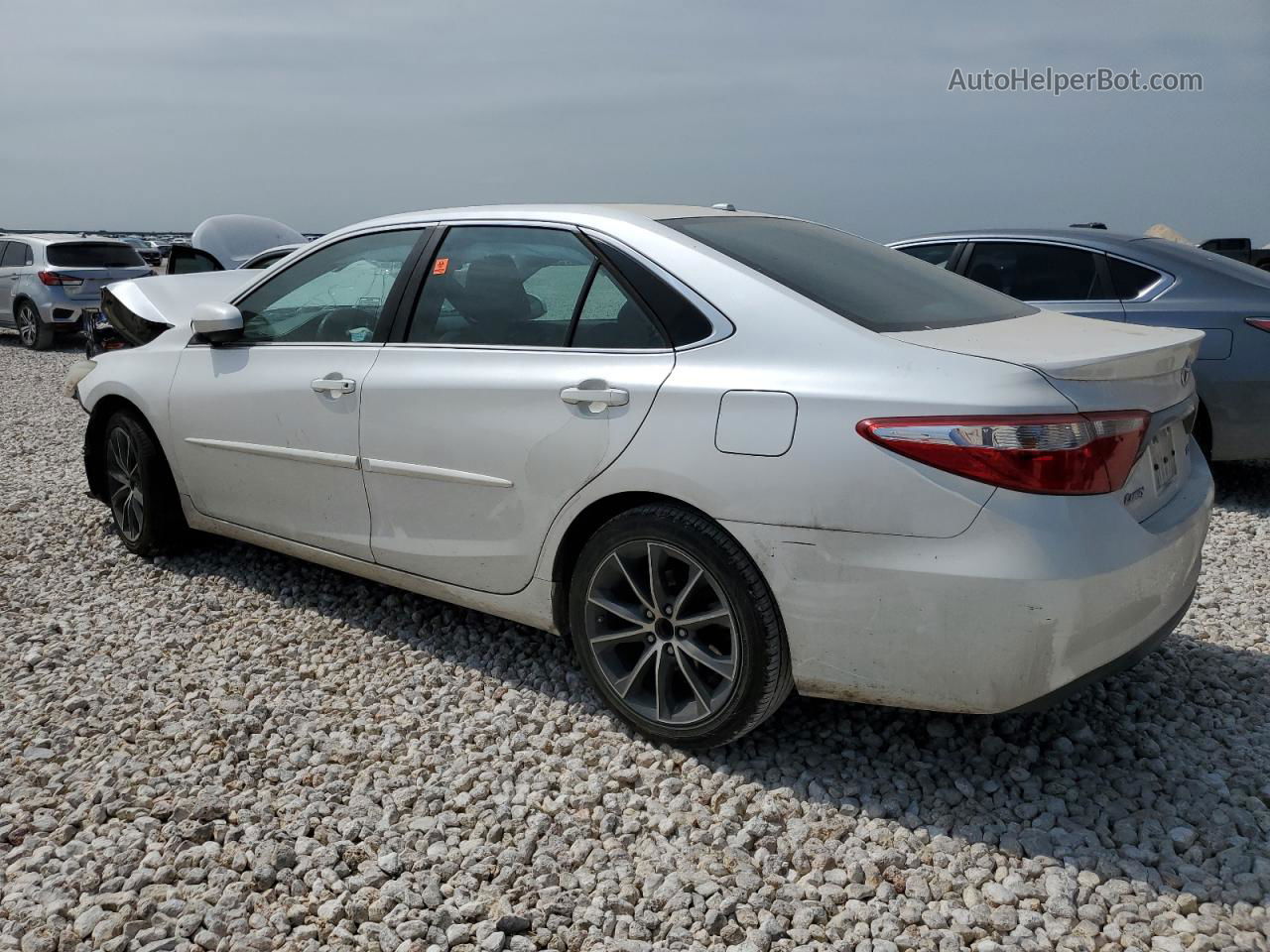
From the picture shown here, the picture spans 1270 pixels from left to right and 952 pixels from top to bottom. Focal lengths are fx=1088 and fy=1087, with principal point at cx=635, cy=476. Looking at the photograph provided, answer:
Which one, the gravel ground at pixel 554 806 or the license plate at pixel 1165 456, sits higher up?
the license plate at pixel 1165 456

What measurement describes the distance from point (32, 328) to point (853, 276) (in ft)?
53.7

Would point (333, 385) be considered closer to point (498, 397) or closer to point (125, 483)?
point (498, 397)

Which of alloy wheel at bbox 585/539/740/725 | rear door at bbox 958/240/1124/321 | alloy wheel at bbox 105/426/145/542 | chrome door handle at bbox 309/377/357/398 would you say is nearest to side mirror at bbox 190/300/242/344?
chrome door handle at bbox 309/377/357/398

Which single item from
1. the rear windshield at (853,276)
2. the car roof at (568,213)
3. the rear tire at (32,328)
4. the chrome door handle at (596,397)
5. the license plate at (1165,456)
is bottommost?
the rear tire at (32,328)

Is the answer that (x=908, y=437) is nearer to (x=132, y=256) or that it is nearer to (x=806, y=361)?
(x=806, y=361)

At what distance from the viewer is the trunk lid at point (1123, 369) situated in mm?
2629

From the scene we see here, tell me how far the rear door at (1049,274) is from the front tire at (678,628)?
3.95 metres

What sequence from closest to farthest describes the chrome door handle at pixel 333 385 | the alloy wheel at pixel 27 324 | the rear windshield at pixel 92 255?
the chrome door handle at pixel 333 385
the rear windshield at pixel 92 255
the alloy wheel at pixel 27 324

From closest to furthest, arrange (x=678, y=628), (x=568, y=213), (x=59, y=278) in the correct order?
1. (x=678, y=628)
2. (x=568, y=213)
3. (x=59, y=278)

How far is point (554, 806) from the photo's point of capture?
2998 millimetres

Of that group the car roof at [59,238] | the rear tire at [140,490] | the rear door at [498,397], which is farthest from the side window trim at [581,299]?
the car roof at [59,238]

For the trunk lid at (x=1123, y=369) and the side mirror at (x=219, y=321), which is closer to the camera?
the trunk lid at (x=1123, y=369)

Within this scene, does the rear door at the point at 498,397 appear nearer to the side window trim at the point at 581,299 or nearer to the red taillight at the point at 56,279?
the side window trim at the point at 581,299

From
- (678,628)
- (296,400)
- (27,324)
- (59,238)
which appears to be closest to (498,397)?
(678,628)
